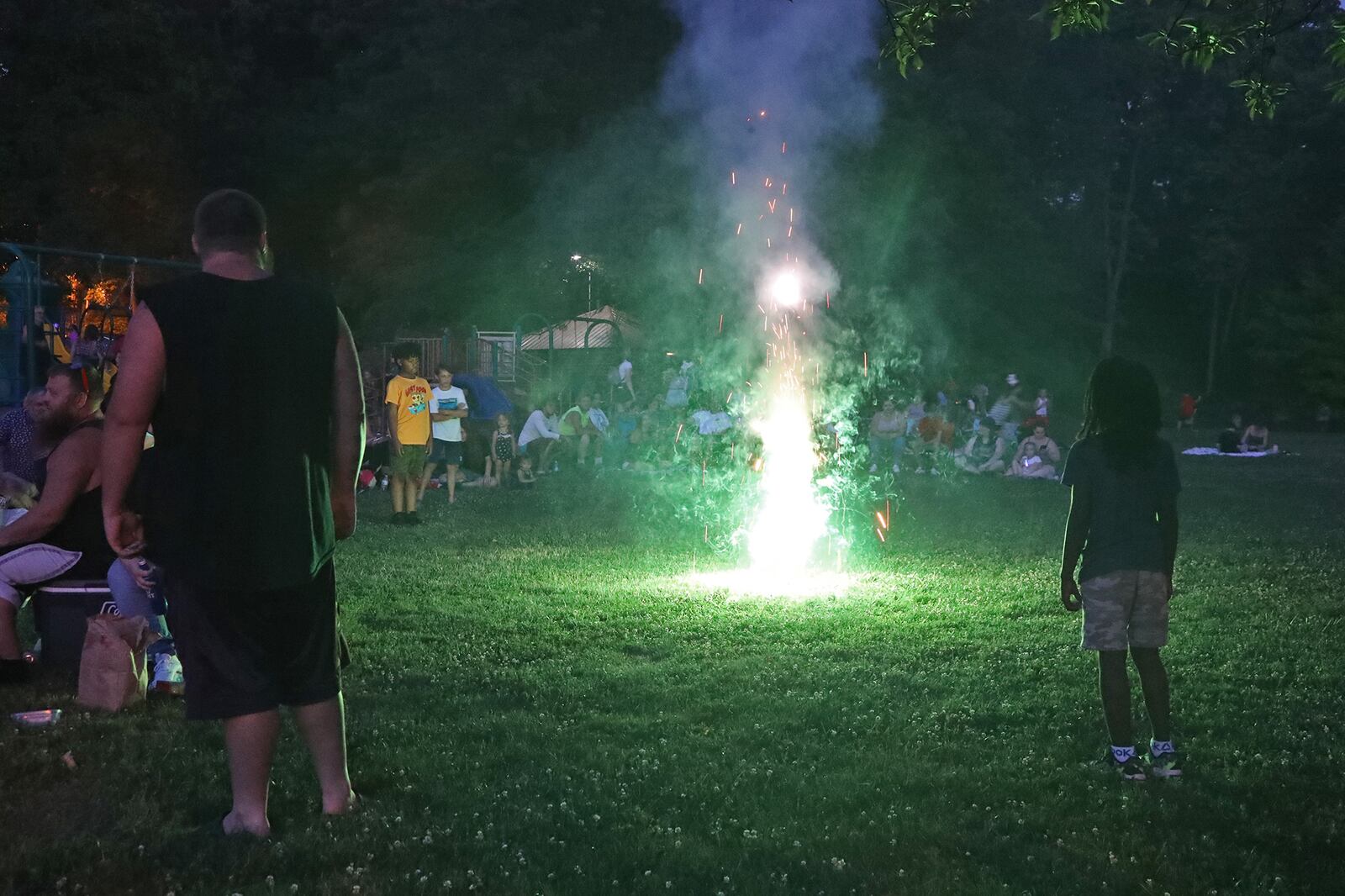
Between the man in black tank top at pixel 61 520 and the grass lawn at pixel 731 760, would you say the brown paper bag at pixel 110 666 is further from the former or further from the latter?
the man in black tank top at pixel 61 520

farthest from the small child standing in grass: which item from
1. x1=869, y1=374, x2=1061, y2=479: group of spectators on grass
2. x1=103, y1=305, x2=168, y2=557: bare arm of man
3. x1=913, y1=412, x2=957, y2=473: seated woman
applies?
x1=103, y1=305, x2=168, y2=557: bare arm of man

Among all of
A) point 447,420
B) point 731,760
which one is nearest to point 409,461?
point 447,420

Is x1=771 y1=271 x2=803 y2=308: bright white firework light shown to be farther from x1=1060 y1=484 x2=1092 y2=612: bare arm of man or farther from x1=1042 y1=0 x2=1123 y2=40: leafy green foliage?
x1=1060 y1=484 x2=1092 y2=612: bare arm of man

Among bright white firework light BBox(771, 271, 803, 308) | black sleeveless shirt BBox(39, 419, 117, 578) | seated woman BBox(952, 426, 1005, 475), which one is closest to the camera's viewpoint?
black sleeveless shirt BBox(39, 419, 117, 578)

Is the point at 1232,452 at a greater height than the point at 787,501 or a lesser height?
greater

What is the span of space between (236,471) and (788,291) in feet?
39.3

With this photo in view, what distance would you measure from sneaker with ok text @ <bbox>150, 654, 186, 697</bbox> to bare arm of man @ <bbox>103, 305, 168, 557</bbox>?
8.03ft

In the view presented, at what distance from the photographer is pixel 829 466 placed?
1097 cm

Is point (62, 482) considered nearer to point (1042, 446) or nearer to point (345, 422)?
point (345, 422)

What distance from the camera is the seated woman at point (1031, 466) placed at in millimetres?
21203

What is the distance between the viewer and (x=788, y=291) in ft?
51.0

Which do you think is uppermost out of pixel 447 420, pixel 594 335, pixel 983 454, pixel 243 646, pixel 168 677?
pixel 594 335

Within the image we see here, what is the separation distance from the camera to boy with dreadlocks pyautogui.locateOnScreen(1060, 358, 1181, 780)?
530 cm

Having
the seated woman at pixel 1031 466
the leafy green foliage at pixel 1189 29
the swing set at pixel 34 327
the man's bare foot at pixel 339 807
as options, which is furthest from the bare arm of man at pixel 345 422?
the seated woman at pixel 1031 466
